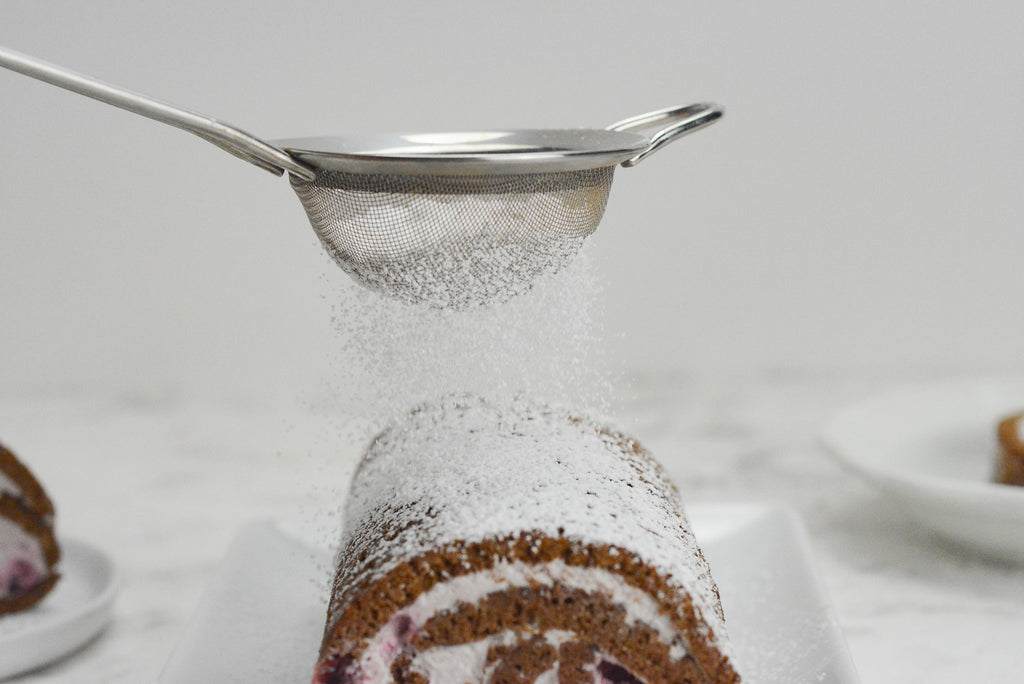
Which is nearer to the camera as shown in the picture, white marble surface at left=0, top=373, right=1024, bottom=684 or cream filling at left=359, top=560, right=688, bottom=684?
cream filling at left=359, top=560, right=688, bottom=684

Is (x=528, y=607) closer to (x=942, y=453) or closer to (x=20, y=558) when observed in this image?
(x=20, y=558)

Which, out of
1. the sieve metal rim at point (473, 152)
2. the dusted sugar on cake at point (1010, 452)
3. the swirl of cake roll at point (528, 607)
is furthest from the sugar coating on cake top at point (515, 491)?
the dusted sugar on cake at point (1010, 452)

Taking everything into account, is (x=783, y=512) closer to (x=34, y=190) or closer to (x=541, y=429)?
(x=541, y=429)

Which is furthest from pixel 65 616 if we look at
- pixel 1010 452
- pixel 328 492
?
pixel 1010 452

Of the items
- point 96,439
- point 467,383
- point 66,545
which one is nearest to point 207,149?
point 96,439

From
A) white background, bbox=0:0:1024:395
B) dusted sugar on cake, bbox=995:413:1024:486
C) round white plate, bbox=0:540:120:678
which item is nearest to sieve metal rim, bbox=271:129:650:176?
round white plate, bbox=0:540:120:678

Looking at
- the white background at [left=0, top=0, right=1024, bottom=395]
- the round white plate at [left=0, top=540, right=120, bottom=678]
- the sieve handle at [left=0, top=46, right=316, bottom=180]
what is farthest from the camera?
the white background at [left=0, top=0, right=1024, bottom=395]

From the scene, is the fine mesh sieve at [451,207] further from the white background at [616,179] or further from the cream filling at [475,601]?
the white background at [616,179]

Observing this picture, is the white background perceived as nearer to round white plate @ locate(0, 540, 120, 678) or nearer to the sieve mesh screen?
round white plate @ locate(0, 540, 120, 678)
